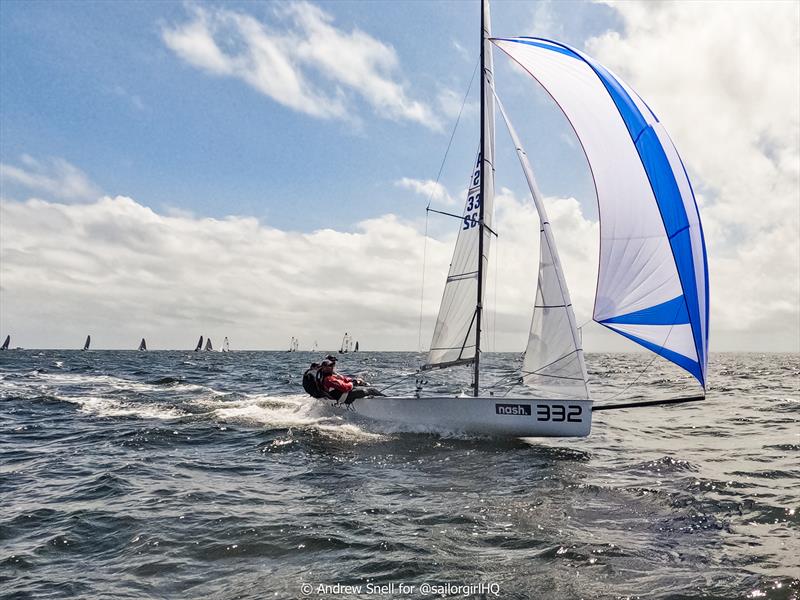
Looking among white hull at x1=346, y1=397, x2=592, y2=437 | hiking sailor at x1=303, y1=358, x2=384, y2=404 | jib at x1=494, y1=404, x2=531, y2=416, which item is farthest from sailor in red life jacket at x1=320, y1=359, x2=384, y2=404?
jib at x1=494, y1=404, x2=531, y2=416

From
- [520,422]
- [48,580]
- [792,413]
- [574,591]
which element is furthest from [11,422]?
[792,413]

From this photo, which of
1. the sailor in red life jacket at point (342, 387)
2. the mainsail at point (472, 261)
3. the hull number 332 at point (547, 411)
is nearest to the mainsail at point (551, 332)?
the hull number 332 at point (547, 411)

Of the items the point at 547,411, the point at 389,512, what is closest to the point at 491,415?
the point at 547,411

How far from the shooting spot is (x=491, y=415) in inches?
455

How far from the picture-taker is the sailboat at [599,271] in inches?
358

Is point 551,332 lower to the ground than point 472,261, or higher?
lower

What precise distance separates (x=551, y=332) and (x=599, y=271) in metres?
2.18

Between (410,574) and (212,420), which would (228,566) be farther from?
(212,420)

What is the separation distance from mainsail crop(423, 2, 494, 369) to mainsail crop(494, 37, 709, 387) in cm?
299

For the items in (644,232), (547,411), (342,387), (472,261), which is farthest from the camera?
(342,387)

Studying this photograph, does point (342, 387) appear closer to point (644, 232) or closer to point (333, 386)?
point (333, 386)

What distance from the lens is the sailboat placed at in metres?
9.09

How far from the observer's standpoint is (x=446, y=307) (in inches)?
524

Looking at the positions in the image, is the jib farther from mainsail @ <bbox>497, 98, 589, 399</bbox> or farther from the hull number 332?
mainsail @ <bbox>497, 98, 589, 399</bbox>
